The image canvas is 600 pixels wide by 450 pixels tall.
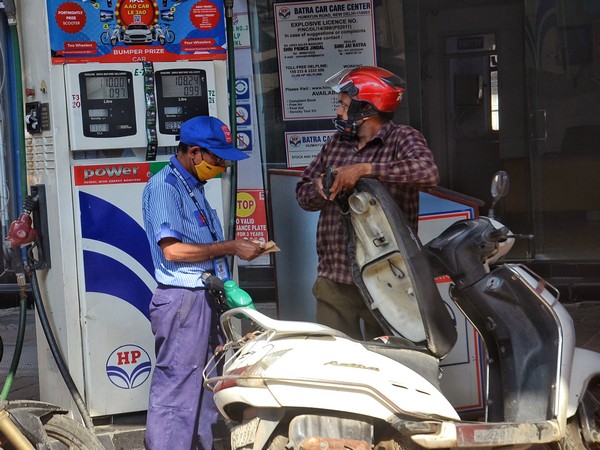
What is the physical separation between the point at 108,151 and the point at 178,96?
1.50ft

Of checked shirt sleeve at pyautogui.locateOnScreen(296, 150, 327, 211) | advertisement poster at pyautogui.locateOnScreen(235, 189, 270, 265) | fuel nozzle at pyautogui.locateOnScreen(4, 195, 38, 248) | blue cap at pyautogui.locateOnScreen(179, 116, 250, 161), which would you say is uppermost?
blue cap at pyautogui.locateOnScreen(179, 116, 250, 161)

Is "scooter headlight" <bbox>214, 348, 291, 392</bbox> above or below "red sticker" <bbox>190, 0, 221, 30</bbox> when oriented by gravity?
below

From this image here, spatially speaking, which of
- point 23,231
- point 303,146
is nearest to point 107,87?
point 23,231

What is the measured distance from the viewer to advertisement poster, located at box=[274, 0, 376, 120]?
25.1 ft

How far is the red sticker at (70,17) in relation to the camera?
5.45 m

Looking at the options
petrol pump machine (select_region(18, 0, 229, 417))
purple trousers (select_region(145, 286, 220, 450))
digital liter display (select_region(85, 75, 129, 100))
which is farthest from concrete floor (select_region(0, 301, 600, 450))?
digital liter display (select_region(85, 75, 129, 100))

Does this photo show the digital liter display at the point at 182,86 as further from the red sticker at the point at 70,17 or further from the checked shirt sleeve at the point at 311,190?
the checked shirt sleeve at the point at 311,190

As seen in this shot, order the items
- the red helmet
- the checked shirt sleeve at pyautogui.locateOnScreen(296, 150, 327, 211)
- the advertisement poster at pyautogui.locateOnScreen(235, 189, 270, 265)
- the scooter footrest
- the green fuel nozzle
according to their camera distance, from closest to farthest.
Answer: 1. the scooter footrest
2. the green fuel nozzle
3. the red helmet
4. the checked shirt sleeve at pyautogui.locateOnScreen(296, 150, 327, 211)
5. the advertisement poster at pyautogui.locateOnScreen(235, 189, 270, 265)

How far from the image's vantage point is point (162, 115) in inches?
220

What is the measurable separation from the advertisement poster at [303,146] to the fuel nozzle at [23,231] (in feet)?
8.89

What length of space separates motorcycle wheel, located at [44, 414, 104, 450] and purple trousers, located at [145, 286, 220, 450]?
0.29m

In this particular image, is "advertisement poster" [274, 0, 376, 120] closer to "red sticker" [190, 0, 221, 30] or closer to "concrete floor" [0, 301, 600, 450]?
"concrete floor" [0, 301, 600, 450]

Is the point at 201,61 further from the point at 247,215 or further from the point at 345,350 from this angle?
the point at 247,215

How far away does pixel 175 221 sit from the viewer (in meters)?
4.63
